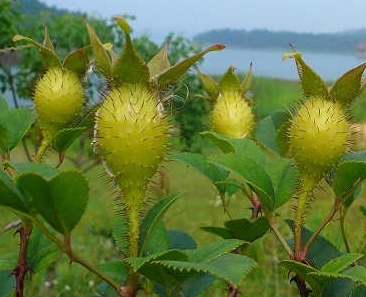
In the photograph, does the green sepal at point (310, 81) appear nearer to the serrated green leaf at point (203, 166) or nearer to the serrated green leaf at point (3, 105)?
the serrated green leaf at point (203, 166)

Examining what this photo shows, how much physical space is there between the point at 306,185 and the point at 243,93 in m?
0.25

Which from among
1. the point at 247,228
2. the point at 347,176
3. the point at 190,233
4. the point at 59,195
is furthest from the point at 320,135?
the point at 190,233

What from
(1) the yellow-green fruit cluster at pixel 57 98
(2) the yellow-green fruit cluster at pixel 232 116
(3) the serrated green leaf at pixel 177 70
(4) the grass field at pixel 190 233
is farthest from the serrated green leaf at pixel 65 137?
(4) the grass field at pixel 190 233

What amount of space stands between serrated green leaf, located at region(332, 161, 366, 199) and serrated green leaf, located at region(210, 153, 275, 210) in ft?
0.24

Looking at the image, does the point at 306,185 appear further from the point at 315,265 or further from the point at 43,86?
the point at 43,86

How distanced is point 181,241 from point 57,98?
253 millimetres

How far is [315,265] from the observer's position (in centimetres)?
83

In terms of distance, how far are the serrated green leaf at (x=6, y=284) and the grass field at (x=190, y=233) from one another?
3.60 ft

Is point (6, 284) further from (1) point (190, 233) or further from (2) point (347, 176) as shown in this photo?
(1) point (190, 233)

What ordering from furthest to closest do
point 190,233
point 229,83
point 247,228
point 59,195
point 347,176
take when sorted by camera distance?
point 190,233 < point 229,83 < point 247,228 < point 347,176 < point 59,195

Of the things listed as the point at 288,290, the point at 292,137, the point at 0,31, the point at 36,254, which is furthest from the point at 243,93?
the point at 288,290

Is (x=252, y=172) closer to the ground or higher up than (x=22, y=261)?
higher up

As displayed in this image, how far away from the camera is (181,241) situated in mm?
875

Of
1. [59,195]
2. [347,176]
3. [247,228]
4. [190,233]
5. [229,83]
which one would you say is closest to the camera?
[59,195]
